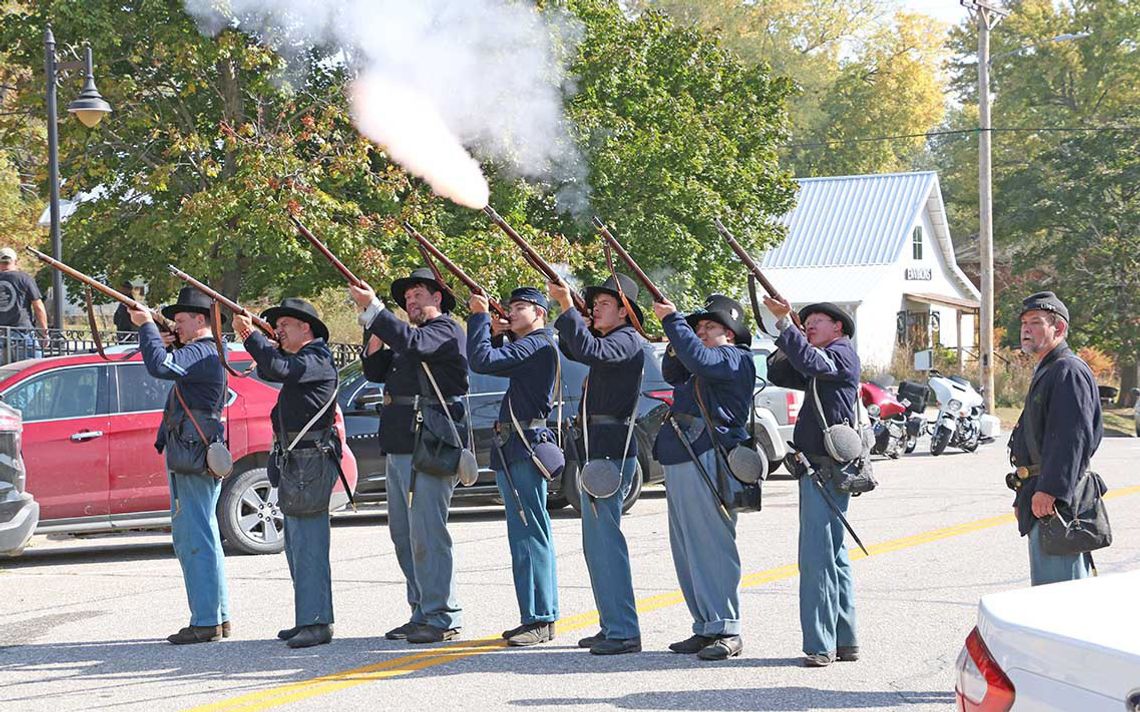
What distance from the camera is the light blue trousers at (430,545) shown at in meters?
8.52

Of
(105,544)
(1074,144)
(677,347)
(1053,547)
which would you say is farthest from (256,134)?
(1074,144)

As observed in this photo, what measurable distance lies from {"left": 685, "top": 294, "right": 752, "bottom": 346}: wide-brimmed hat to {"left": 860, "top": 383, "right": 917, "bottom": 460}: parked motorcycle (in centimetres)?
1386

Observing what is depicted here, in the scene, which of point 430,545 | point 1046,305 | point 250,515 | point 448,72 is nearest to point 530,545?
point 430,545

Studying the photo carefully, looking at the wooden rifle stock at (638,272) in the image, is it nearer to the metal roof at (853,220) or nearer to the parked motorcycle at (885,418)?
the parked motorcycle at (885,418)

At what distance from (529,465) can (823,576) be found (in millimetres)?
1712

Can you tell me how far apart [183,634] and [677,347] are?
3.19 meters

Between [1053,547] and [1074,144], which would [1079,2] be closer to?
[1074,144]

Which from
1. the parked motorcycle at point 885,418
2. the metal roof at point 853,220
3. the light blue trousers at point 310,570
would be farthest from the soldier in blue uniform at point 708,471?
Result: the metal roof at point 853,220

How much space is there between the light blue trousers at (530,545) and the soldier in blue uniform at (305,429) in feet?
3.30

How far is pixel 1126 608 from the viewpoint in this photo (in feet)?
14.0

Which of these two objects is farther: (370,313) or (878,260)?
(878,260)

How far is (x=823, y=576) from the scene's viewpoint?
7629 millimetres

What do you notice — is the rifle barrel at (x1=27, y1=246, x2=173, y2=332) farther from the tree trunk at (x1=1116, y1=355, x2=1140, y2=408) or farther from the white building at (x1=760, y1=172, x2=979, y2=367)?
the tree trunk at (x1=1116, y1=355, x2=1140, y2=408)

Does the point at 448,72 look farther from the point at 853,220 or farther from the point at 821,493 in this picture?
the point at 853,220
